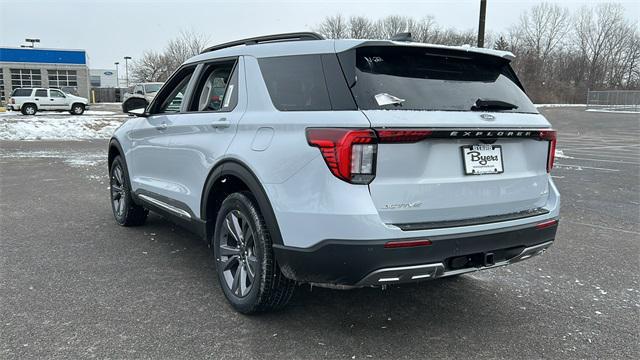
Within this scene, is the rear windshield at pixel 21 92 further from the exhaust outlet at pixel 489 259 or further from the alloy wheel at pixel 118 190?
the exhaust outlet at pixel 489 259

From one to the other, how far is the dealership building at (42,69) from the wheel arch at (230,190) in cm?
5029

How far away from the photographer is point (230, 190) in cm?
355

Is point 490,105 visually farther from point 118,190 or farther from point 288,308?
point 118,190

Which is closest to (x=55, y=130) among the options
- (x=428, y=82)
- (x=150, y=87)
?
(x=150, y=87)

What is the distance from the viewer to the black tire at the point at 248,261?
3047 mm

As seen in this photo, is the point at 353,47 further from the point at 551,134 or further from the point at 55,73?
the point at 55,73

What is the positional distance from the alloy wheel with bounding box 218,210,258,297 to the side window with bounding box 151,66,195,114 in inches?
58.3

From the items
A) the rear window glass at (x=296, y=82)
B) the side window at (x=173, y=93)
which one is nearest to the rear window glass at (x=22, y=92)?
the side window at (x=173, y=93)

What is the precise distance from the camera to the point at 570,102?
7094 cm

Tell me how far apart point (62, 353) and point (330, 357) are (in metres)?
1.51

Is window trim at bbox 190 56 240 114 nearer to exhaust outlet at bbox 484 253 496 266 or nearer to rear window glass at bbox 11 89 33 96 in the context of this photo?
exhaust outlet at bbox 484 253 496 266

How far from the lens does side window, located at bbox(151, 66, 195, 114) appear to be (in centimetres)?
446

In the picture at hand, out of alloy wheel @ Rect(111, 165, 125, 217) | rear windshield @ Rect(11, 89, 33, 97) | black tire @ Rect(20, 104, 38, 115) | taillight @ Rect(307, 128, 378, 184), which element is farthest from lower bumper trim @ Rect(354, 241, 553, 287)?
rear windshield @ Rect(11, 89, 33, 97)

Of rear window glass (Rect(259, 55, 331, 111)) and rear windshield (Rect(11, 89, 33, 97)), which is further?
rear windshield (Rect(11, 89, 33, 97))
